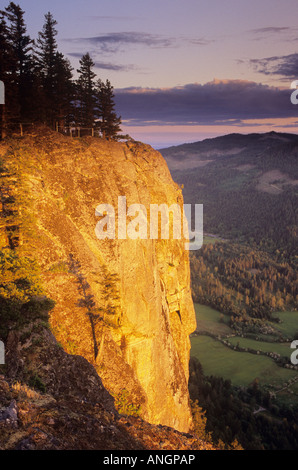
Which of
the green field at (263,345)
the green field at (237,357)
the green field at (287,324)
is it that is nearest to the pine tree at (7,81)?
the green field at (237,357)

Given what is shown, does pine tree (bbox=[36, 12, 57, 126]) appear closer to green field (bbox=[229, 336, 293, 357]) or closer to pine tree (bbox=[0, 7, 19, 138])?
pine tree (bbox=[0, 7, 19, 138])

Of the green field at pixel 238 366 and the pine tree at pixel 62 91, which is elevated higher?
the pine tree at pixel 62 91

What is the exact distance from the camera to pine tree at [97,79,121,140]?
39156 millimetres

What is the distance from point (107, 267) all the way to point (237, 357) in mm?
96318

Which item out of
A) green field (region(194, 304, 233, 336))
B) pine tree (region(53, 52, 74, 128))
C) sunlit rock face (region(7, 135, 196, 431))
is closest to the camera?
sunlit rock face (region(7, 135, 196, 431))

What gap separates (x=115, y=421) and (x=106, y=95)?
36.1 m

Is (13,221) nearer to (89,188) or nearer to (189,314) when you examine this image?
(89,188)

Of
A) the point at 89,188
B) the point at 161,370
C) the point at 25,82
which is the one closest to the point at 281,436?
the point at 161,370

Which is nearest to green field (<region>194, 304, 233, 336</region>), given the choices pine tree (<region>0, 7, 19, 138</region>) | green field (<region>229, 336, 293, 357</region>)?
green field (<region>229, 336, 293, 357</region>)

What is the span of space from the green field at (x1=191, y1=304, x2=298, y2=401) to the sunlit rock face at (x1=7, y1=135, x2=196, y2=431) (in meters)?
66.5

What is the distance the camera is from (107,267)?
27.8 m

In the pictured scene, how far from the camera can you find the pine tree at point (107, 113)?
39156 mm

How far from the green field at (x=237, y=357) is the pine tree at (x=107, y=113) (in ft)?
261

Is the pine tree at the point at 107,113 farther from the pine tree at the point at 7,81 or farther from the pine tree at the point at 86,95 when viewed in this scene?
the pine tree at the point at 7,81
